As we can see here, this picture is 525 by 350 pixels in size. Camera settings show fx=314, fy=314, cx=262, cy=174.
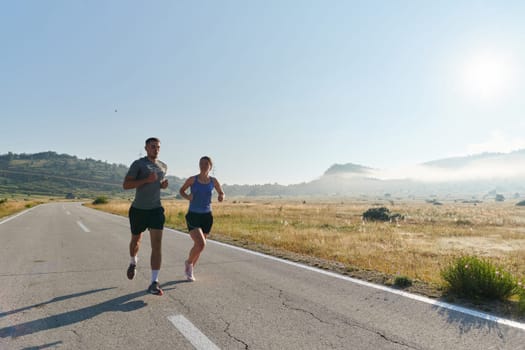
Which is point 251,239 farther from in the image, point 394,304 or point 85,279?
point 394,304

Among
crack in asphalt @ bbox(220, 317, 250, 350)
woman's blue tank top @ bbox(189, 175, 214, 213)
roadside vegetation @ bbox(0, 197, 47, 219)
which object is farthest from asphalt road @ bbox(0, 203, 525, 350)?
roadside vegetation @ bbox(0, 197, 47, 219)

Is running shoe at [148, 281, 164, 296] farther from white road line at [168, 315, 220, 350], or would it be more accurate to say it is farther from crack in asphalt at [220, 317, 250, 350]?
crack in asphalt at [220, 317, 250, 350]

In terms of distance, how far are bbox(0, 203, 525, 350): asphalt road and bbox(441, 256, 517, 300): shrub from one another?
0.95 m

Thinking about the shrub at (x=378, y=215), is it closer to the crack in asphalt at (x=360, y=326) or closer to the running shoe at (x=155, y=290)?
the crack in asphalt at (x=360, y=326)

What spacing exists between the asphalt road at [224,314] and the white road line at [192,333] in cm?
1

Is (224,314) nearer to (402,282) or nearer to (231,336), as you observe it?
(231,336)

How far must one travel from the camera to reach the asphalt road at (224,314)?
10.6ft

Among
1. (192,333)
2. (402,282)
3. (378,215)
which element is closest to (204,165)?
(192,333)

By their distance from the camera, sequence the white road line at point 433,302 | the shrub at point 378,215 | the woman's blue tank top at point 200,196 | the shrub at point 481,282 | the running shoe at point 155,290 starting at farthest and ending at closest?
the shrub at point 378,215, the woman's blue tank top at point 200,196, the running shoe at point 155,290, the shrub at point 481,282, the white road line at point 433,302

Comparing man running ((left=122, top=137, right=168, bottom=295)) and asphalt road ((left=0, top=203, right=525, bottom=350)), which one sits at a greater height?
man running ((left=122, top=137, right=168, bottom=295))

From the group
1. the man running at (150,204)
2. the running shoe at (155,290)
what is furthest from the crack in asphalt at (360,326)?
the man running at (150,204)

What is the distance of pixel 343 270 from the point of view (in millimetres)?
6406

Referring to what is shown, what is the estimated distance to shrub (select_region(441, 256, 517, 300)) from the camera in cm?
458

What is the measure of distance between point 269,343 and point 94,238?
407 inches
